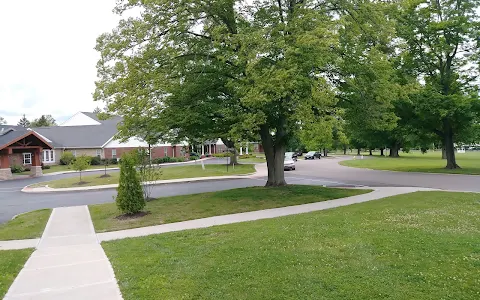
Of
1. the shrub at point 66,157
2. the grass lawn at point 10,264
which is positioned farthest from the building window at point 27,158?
the grass lawn at point 10,264

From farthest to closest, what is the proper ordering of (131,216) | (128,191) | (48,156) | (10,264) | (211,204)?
1. (48,156)
2. (211,204)
3. (131,216)
4. (128,191)
5. (10,264)

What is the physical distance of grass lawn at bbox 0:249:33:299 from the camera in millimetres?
5812

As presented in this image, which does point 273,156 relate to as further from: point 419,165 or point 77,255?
point 419,165

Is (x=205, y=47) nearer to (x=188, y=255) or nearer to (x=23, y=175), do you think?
(x=188, y=255)

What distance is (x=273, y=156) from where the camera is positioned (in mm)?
17484

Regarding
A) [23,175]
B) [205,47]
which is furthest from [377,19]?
[23,175]

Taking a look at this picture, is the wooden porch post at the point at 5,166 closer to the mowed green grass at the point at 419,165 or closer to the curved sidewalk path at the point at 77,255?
the curved sidewalk path at the point at 77,255

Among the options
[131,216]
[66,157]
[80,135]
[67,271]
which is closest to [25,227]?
[131,216]

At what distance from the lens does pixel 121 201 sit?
12023 mm

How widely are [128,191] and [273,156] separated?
767cm

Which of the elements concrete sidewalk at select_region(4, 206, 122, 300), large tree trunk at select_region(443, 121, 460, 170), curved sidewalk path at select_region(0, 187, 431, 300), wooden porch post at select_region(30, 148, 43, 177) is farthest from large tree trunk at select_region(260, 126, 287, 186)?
wooden porch post at select_region(30, 148, 43, 177)

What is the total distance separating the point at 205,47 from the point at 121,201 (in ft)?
23.6

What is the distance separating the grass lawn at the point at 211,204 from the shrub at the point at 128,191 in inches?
19.4

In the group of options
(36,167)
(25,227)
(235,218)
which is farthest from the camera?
(36,167)
